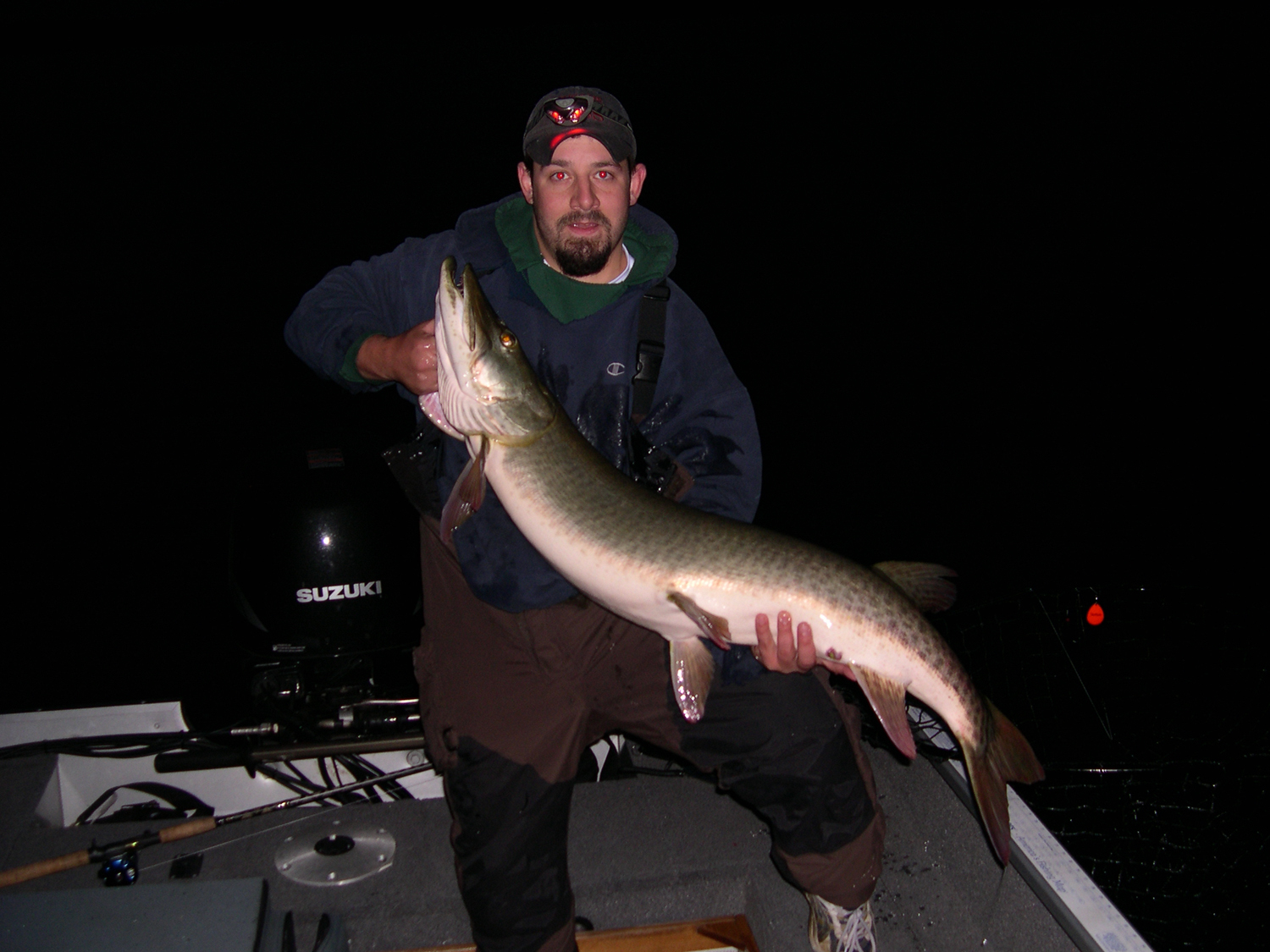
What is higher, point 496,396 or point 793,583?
point 496,396

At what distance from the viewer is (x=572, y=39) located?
16.6 metres

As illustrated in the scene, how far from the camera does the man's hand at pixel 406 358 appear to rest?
2117 mm

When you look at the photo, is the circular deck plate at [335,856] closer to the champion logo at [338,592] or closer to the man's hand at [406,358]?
the champion logo at [338,592]

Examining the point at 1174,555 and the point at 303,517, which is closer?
the point at 303,517

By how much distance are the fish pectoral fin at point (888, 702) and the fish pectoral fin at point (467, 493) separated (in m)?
1.12

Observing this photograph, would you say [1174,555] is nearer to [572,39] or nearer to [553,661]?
[553,661]

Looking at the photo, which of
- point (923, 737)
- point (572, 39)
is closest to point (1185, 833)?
point (923, 737)

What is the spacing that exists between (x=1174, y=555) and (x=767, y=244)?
26.4 feet

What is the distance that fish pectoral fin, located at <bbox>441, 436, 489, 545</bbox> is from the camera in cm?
209

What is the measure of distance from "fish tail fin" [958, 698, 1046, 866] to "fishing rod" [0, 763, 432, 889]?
1.90 metres

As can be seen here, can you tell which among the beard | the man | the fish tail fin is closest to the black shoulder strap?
the man

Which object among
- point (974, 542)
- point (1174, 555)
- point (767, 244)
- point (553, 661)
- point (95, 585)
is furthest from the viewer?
point (767, 244)

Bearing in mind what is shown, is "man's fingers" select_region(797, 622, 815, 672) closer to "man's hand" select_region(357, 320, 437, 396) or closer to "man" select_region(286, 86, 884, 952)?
"man" select_region(286, 86, 884, 952)

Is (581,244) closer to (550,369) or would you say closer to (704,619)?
(550,369)
